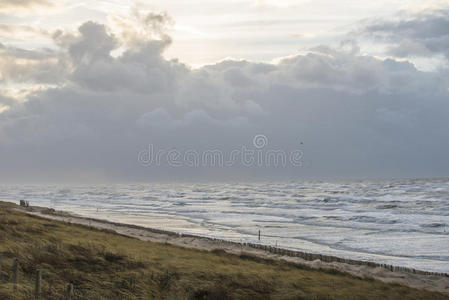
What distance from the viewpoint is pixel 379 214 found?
6850 centimetres

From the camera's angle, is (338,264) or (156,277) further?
(338,264)

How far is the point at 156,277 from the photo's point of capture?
2144 centimetres

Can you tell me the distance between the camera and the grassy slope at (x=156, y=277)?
19078mm

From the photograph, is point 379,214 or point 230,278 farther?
point 379,214

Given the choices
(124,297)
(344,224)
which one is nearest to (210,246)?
(124,297)

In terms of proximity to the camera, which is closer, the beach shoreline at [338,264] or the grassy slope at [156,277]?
the grassy slope at [156,277]

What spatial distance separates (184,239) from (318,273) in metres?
15.9

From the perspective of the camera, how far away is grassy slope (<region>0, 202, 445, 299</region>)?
751 inches

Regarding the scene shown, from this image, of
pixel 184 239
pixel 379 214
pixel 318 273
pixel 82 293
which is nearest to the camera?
pixel 82 293

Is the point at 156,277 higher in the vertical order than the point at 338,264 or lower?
higher

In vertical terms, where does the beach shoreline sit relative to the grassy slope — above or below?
below

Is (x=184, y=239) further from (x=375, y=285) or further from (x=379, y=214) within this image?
(x=379, y=214)

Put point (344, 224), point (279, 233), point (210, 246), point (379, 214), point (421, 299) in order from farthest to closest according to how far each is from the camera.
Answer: point (379, 214) < point (344, 224) < point (279, 233) < point (210, 246) < point (421, 299)

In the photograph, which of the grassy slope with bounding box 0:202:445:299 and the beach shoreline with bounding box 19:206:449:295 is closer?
the grassy slope with bounding box 0:202:445:299
